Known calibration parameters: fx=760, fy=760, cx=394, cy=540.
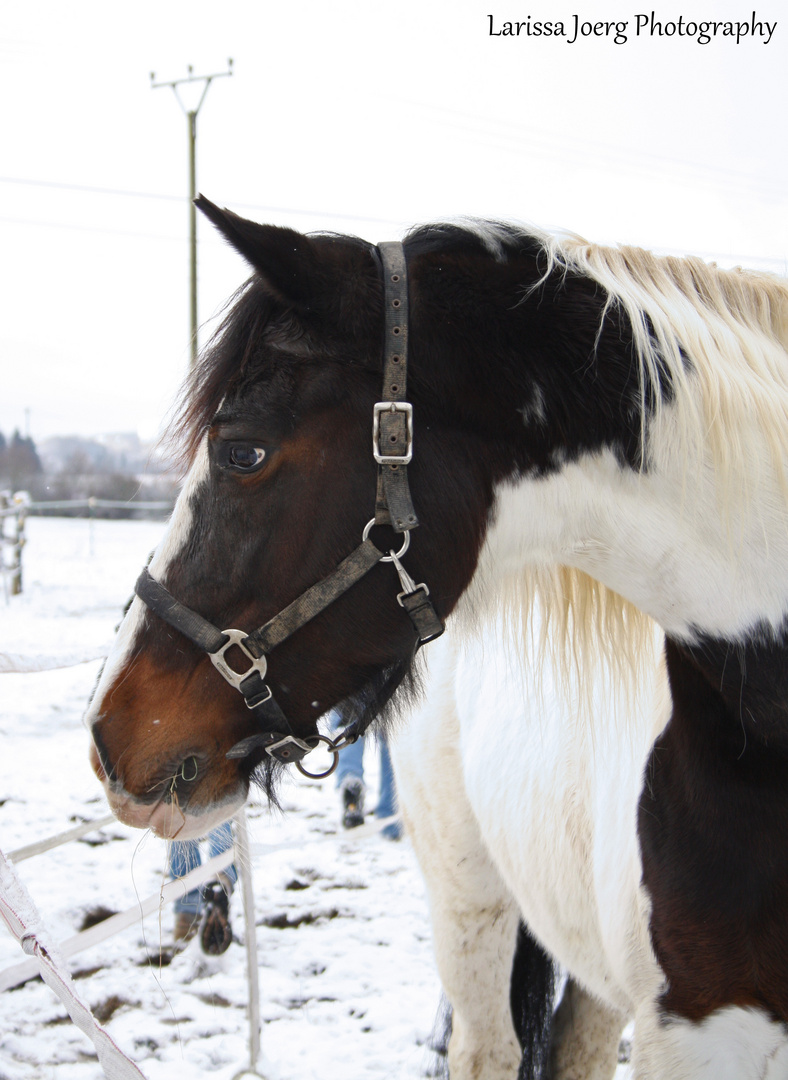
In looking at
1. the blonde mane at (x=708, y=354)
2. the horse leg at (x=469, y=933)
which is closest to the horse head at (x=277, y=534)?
the blonde mane at (x=708, y=354)

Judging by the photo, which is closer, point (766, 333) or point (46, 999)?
point (766, 333)

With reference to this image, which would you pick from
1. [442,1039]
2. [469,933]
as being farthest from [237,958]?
[469,933]

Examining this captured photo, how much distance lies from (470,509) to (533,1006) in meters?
1.82

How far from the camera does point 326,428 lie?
3.63 ft

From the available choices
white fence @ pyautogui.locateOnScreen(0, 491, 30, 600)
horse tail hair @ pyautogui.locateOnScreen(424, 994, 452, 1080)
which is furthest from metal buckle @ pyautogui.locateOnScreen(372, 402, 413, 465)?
white fence @ pyautogui.locateOnScreen(0, 491, 30, 600)

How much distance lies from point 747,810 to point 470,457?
0.68 metres

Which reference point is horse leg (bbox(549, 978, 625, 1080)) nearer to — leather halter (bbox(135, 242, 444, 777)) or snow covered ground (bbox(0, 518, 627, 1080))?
snow covered ground (bbox(0, 518, 627, 1080))

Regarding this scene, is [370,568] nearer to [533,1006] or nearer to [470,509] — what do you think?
[470,509]

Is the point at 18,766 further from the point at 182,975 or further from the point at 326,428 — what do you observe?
the point at 326,428

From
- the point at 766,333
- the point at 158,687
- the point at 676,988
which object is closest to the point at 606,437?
the point at 766,333

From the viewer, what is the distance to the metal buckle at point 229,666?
3.62ft

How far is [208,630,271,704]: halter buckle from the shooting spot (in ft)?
3.63

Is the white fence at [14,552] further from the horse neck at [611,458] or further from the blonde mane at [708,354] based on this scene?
the blonde mane at [708,354]

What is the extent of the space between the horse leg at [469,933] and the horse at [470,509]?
0.99 m
